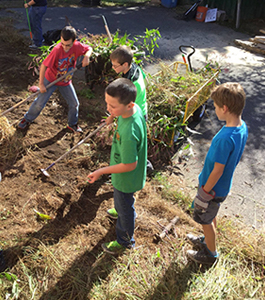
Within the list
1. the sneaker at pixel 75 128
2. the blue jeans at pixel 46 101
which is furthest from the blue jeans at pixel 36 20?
the sneaker at pixel 75 128

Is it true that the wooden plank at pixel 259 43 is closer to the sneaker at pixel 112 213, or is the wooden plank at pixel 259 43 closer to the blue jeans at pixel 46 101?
the blue jeans at pixel 46 101

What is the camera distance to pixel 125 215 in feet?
8.91

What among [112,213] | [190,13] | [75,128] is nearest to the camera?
[112,213]

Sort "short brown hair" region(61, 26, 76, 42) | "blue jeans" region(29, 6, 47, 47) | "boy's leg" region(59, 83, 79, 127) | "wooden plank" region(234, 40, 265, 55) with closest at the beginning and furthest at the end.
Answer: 1. "short brown hair" region(61, 26, 76, 42)
2. "boy's leg" region(59, 83, 79, 127)
3. "blue jeans" region(29, 6, 47, 47)
4. "wooden plank" region(234, 40, 265, 55)

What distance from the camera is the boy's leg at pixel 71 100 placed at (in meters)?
A: 4.54

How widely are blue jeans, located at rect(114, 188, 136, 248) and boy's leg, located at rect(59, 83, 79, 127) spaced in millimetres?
2366

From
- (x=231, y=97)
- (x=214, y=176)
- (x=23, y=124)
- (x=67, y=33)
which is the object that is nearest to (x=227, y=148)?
(x=214, y=176)

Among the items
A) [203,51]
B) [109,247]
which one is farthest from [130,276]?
[203,51]

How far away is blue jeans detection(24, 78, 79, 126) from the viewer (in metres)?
4.41

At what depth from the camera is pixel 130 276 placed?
108 inches

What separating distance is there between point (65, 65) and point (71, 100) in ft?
1.83

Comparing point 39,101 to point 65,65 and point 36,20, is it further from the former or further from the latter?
point 36,20

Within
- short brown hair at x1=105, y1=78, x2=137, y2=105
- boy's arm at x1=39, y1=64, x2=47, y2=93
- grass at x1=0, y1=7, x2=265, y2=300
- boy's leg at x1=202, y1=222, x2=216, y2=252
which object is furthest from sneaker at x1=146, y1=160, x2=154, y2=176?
short brown hair at x1=105, y1=78, x2=137, y2=105

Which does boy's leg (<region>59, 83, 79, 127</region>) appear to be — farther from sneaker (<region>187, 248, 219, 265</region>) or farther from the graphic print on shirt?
sneaker (<region>187, 248, 219, 265</region>)
